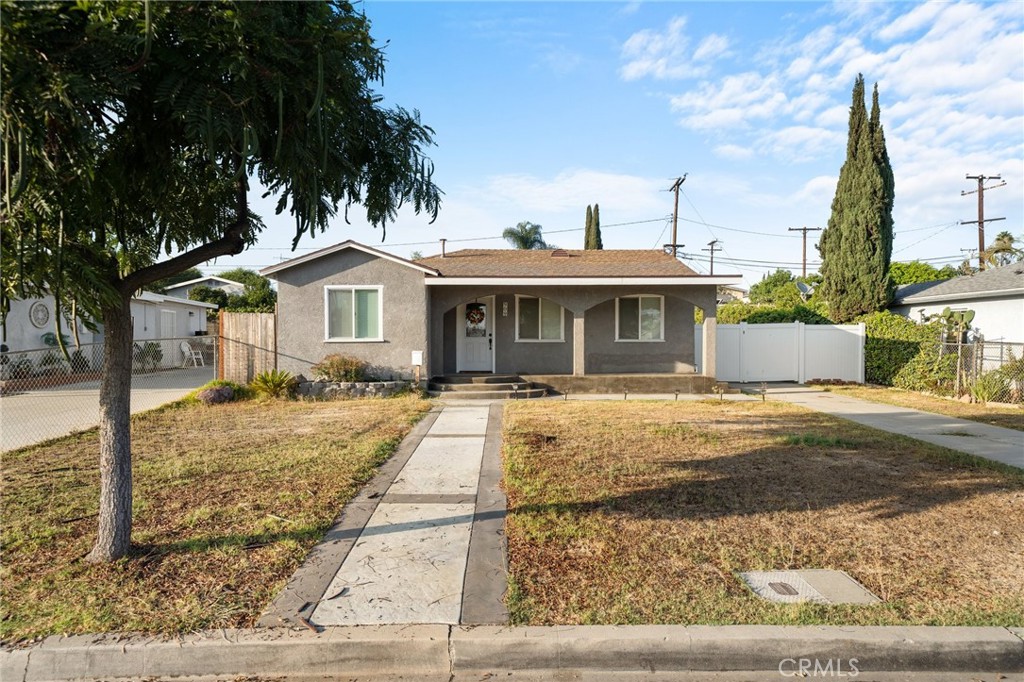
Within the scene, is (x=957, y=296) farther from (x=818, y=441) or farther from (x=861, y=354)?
(x=818, y=441)

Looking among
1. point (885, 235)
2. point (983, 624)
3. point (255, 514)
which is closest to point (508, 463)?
point (255, 514)

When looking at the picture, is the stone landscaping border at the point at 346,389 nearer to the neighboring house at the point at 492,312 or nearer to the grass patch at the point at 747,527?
the neighboring house at the point at 492,312

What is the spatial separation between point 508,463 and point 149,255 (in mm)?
4461

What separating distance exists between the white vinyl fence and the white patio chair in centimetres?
1961

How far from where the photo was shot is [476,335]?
16.3 metres

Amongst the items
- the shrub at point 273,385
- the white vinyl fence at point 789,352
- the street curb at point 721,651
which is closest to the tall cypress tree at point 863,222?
the white vinyl fence at point 789,352

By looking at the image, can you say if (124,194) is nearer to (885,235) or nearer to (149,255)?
(149,255)

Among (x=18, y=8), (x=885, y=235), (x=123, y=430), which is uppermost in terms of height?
(x=885, y=235)

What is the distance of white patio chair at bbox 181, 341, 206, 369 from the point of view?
2332cm

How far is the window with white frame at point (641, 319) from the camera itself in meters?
16.3

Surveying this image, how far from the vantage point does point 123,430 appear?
4172 millimetres

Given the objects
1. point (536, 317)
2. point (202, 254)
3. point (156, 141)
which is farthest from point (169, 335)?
point (156, 141)

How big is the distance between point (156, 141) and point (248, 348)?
450 inches

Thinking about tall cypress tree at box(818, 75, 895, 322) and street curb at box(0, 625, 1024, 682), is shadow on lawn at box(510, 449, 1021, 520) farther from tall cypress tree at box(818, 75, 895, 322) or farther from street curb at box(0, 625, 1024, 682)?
tall cypress tree at box(818, 75, 895, 322)
